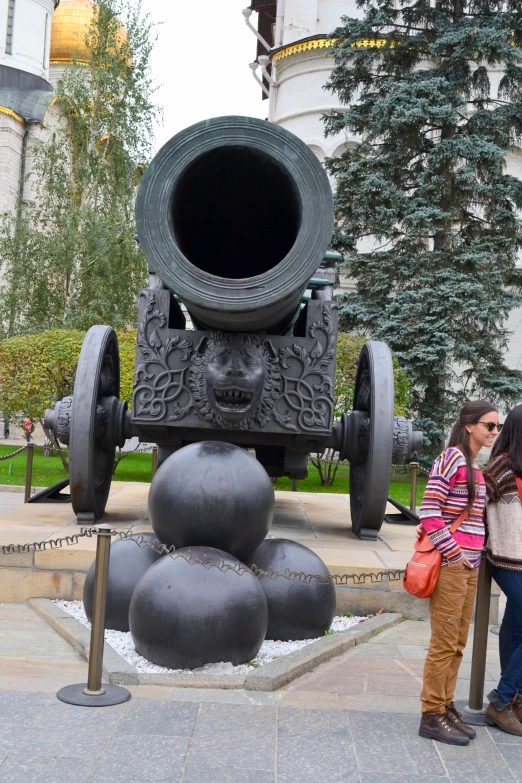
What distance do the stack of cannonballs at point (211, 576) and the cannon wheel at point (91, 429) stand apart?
132 cm

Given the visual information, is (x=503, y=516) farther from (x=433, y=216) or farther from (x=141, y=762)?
(x=433, y=216)

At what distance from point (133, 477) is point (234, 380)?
34.0ft

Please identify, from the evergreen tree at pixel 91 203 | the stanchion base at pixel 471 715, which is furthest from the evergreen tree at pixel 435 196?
the stanchion base at pixel 471 715

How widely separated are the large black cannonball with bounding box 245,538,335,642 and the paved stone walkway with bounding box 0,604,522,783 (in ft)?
1.34

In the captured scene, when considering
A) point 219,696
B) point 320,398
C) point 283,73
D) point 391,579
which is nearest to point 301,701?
point 219,696

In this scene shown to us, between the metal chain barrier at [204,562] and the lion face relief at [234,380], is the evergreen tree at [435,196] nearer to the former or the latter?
the lion face relief at [234,380]

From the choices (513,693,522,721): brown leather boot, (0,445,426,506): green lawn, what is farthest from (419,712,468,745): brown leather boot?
(0,445,426,506): green lawn

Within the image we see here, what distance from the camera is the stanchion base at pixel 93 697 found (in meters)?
3.42

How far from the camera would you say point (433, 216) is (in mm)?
17891

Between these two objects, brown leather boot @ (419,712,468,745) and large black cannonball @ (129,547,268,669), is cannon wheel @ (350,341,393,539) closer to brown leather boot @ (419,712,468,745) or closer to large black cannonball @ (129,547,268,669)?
large black cannonball @ (129,547,268,669)

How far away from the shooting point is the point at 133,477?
50.2 ft

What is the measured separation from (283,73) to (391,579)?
23.4m

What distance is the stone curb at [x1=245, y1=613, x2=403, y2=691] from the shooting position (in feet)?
12.1

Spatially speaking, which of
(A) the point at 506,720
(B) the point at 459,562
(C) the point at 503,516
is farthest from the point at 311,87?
(A) the point at 506,720
